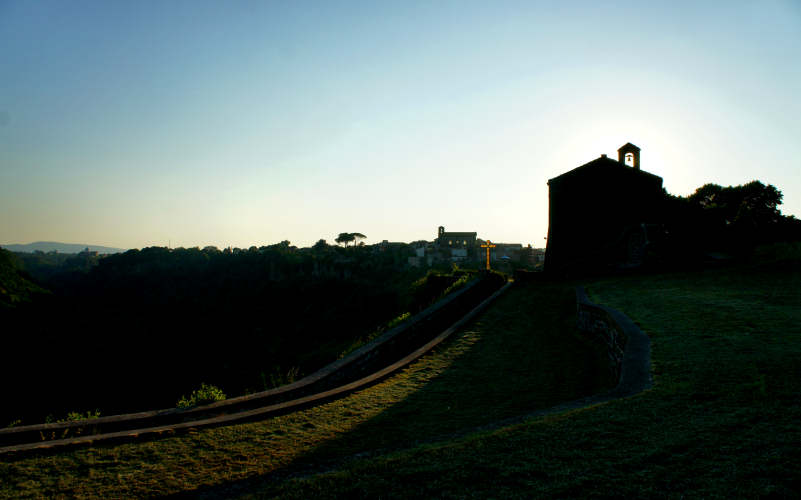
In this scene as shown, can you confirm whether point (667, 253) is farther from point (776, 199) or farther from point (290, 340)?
point (290, 340)

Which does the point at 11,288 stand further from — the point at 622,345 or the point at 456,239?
the point at 622,345

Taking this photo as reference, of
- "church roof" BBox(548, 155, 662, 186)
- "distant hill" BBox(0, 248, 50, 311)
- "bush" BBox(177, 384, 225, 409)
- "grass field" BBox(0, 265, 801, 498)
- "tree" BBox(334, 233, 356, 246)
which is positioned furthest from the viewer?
"tree" BBox(334, 233, 356, 246)

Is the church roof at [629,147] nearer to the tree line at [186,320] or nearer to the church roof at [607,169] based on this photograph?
the church roof at [607,169]

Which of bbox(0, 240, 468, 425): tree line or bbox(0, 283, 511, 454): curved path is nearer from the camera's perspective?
bbox(0, 283, 511, 454): curved path

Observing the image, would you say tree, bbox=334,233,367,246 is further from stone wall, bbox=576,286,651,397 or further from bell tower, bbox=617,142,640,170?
stone wall, bbox=576,286,651,397

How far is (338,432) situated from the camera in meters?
4.88

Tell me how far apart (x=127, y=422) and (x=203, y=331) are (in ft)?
236

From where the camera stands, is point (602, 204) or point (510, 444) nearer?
point (510, 444)

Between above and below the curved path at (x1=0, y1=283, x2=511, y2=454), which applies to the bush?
below

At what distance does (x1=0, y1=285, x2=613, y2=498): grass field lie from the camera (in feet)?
12.1

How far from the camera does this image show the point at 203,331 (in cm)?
7019

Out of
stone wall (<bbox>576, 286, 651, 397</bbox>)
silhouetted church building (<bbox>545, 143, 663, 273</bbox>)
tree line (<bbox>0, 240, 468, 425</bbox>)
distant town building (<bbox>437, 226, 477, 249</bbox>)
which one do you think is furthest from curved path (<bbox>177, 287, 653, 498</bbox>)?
distant town building (<bbox>437, 226, 477, 249</bbox>)

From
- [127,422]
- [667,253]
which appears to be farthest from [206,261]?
[127,422]

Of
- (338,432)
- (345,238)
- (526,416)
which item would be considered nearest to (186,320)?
(345,238)
